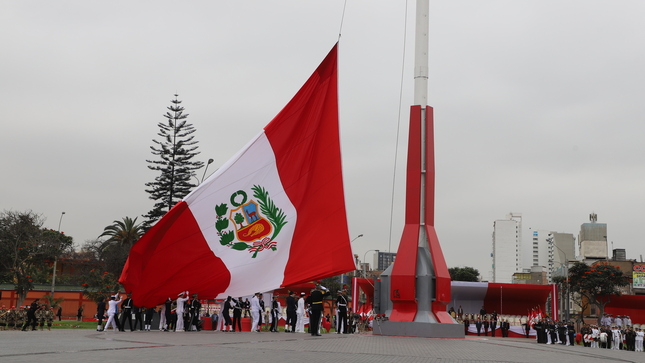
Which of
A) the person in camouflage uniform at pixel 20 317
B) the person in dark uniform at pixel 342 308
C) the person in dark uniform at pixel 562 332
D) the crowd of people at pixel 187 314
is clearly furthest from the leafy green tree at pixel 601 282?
the person in camouflage uniform at pixel 20 317

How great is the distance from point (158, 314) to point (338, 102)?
1226 cm

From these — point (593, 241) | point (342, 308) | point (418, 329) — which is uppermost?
point (593, 241)

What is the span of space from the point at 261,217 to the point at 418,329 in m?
7.26

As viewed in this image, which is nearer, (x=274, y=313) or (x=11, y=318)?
(x=274, y=313)

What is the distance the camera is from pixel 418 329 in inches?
969

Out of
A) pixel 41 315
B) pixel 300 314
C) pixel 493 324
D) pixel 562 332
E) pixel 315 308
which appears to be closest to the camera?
pixel 315 308

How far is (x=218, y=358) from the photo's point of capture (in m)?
11.6

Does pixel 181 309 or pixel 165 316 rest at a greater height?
pixel 181 309

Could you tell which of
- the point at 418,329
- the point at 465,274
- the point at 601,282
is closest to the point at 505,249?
the point at 465,274

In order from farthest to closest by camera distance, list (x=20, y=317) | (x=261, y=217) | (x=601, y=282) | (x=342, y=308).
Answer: (x=601, y=282), (x=20, y=317), (x=342, y=308), (x=261, y=217)

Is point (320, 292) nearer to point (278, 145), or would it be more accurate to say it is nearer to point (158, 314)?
point (278, 145)


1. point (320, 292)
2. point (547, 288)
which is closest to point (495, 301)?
point (547, 288)

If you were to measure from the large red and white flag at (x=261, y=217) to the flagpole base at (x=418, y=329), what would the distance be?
5.49 metres

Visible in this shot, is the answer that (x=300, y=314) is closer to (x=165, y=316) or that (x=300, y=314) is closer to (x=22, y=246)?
(x=165, y=316)
